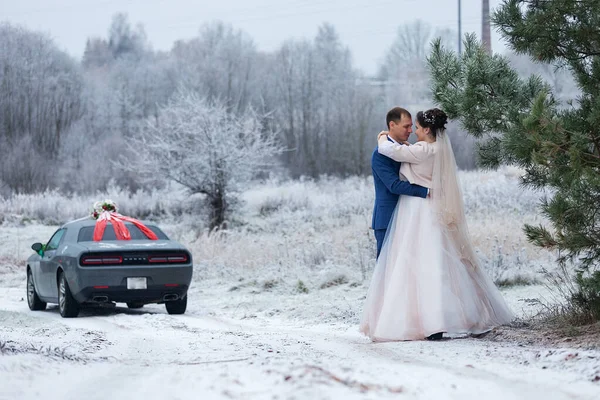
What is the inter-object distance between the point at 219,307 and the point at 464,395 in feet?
30.9

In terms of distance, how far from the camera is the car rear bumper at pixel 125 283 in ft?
41.6

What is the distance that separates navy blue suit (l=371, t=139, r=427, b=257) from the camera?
9.54 metres

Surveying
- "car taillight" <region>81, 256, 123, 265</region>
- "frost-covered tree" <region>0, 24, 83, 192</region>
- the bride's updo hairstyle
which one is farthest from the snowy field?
"frost-covered tree" <region>0, 24, 83, 192</region>

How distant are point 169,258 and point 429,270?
512 centimetres

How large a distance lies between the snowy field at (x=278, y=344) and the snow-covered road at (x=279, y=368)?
14 mm

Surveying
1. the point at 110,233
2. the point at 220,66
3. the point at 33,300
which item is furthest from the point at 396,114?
the point at 220,66

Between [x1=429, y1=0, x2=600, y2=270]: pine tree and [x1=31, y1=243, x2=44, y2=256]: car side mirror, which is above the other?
[x1=429, y1=0, x2=600, y2=270]: pine tree

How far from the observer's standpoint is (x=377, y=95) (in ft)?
203

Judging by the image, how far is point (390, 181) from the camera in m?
9.55

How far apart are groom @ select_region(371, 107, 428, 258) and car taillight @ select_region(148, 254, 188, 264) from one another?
4.30 metres

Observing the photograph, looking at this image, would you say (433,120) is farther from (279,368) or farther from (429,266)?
(279,368)

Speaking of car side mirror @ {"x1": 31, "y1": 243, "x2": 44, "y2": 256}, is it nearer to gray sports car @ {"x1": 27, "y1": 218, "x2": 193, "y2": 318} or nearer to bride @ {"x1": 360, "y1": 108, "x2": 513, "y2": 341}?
gray sports car @ {"x1": 27, "y1": 218, "x2": 193, "y2": 318}

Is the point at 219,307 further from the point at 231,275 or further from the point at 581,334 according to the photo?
the point at 581,334

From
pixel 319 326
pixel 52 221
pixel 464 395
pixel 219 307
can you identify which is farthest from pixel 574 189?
pixel 52 221
